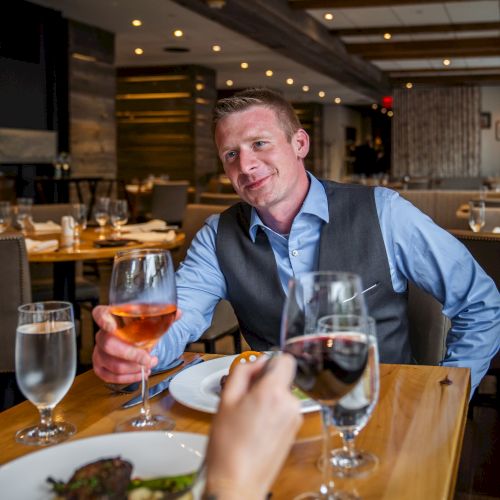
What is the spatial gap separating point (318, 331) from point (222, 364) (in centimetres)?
45

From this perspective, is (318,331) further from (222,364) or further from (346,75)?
(346,75)

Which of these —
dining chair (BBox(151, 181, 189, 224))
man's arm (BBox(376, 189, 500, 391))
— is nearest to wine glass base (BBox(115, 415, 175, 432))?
man's arm (BBox(376, 189, 500, 391))

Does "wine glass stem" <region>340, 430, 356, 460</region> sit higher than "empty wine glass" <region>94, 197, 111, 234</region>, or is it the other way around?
"empty wine glass" <region>94, 197, 111, 234</region>

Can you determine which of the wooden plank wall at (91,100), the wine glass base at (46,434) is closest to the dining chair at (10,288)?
the wine glass base at (46,434)

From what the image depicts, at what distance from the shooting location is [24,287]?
2.61 meters

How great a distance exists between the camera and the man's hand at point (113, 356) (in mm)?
1076

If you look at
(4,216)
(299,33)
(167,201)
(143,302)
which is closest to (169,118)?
(299,33)

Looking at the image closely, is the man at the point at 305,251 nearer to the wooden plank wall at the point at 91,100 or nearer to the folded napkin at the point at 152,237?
the folded napkin at the point at 152,237

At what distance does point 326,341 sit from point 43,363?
1.28 ft

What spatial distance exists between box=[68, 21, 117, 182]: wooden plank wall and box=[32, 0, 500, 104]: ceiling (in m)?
0.24

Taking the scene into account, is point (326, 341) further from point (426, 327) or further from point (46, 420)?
point (426, 327)

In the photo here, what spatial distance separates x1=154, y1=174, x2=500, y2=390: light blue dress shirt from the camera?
1.62 m

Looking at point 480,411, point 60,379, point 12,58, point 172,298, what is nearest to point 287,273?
point 172,298

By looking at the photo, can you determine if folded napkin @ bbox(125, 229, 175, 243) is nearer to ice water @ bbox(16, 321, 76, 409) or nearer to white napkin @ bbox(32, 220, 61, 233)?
white napkin @ bbox(32, 220, 61, 233)
